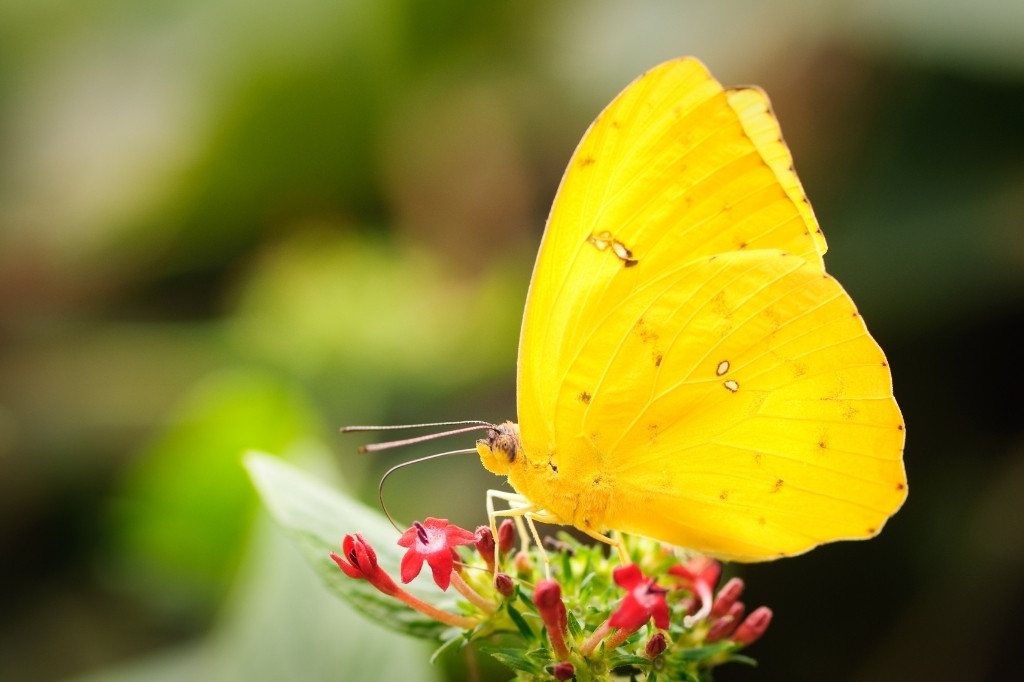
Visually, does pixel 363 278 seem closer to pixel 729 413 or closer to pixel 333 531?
pixel 333 531

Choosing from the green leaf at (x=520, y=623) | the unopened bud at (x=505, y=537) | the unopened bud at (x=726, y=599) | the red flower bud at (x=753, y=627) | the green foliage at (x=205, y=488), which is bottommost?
the green foliage at (x=205, y=488)

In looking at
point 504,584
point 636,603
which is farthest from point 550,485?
point 636,603

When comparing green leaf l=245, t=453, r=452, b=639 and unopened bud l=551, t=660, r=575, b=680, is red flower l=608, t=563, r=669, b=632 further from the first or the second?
green leaf l=245, t=453, r=452, b=639

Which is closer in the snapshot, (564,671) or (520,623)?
(564,671)

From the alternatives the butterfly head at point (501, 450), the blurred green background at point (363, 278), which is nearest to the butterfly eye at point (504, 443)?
the butterfly head at point (501, 450)

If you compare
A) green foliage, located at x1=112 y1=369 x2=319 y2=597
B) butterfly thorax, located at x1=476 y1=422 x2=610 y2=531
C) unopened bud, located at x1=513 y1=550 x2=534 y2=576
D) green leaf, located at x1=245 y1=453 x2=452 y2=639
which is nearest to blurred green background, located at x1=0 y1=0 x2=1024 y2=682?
green foliage, located at x1=112 y1=369 x2=319 y2=597

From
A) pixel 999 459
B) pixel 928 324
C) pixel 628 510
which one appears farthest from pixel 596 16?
pixel 628 510

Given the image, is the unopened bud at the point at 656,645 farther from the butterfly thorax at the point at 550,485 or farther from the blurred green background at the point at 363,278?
the blurred green background at the point at 363,278
